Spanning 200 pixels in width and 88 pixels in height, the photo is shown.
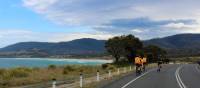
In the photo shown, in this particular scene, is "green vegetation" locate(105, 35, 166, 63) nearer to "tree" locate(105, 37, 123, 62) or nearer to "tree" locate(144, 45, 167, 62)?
"tree" locate(105, 37, 123, 62)

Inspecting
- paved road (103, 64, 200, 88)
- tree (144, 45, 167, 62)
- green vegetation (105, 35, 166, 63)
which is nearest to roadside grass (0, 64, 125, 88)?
paved road (103, 64, 200, 88)

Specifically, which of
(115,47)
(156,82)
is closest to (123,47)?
(115,47)

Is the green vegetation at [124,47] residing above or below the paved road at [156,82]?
above

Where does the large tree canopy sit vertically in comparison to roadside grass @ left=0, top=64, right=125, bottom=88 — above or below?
above

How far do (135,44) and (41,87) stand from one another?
8113 cm

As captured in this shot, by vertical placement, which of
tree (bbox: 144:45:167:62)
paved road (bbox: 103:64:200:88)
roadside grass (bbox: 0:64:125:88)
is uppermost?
tree (bbox: 144:45:167:62)

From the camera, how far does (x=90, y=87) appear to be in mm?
27453

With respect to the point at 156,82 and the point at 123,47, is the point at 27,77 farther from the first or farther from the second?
the point at 123,47

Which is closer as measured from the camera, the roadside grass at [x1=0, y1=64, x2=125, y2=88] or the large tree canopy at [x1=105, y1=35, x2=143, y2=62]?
the roadside grass at [x1=0, y1=64, x2=125, y2=88]

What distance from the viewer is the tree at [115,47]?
345 feet

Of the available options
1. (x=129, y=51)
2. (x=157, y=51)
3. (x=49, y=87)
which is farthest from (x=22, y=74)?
(x=157, y=51)

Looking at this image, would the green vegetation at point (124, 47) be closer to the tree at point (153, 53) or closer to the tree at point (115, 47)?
the tree at point (115, 47)

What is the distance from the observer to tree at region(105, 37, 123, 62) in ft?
345

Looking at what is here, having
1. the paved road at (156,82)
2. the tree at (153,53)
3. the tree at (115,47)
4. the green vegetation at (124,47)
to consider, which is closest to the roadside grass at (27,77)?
the paved road at (156,82)
